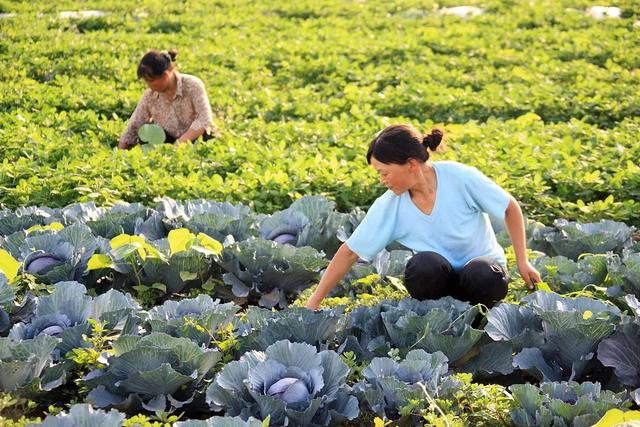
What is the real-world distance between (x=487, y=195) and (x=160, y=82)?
3.53m

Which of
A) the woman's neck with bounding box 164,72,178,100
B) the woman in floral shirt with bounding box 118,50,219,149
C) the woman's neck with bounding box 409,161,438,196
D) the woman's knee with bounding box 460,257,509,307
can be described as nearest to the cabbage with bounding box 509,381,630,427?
the woman's knee with bounding box 460,257,509,307

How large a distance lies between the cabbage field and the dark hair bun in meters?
0.62

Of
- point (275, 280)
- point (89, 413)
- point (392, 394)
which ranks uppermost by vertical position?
point (89, 413)

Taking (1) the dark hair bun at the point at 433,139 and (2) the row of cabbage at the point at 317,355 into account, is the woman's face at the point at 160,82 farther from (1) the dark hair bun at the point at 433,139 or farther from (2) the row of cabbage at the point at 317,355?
(1) the dark hair bun at the point at 433,139

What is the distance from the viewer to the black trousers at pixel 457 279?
3576 mm

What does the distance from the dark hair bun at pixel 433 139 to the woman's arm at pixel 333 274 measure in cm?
50

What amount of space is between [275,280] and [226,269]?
0.75 feet

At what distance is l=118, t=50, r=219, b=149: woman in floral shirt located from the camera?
6590 mm

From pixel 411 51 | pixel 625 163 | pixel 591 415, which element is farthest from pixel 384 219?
pixel 411 51

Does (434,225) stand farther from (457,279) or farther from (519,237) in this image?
(519,237)

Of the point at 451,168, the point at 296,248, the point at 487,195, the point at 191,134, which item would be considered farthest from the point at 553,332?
the point at 191,134

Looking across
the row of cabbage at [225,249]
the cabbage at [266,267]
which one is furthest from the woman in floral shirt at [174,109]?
the cabbage at [266,267]

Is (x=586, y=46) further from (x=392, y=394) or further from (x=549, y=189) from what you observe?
(x=392, y=394)

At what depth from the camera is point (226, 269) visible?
421 centimetres
